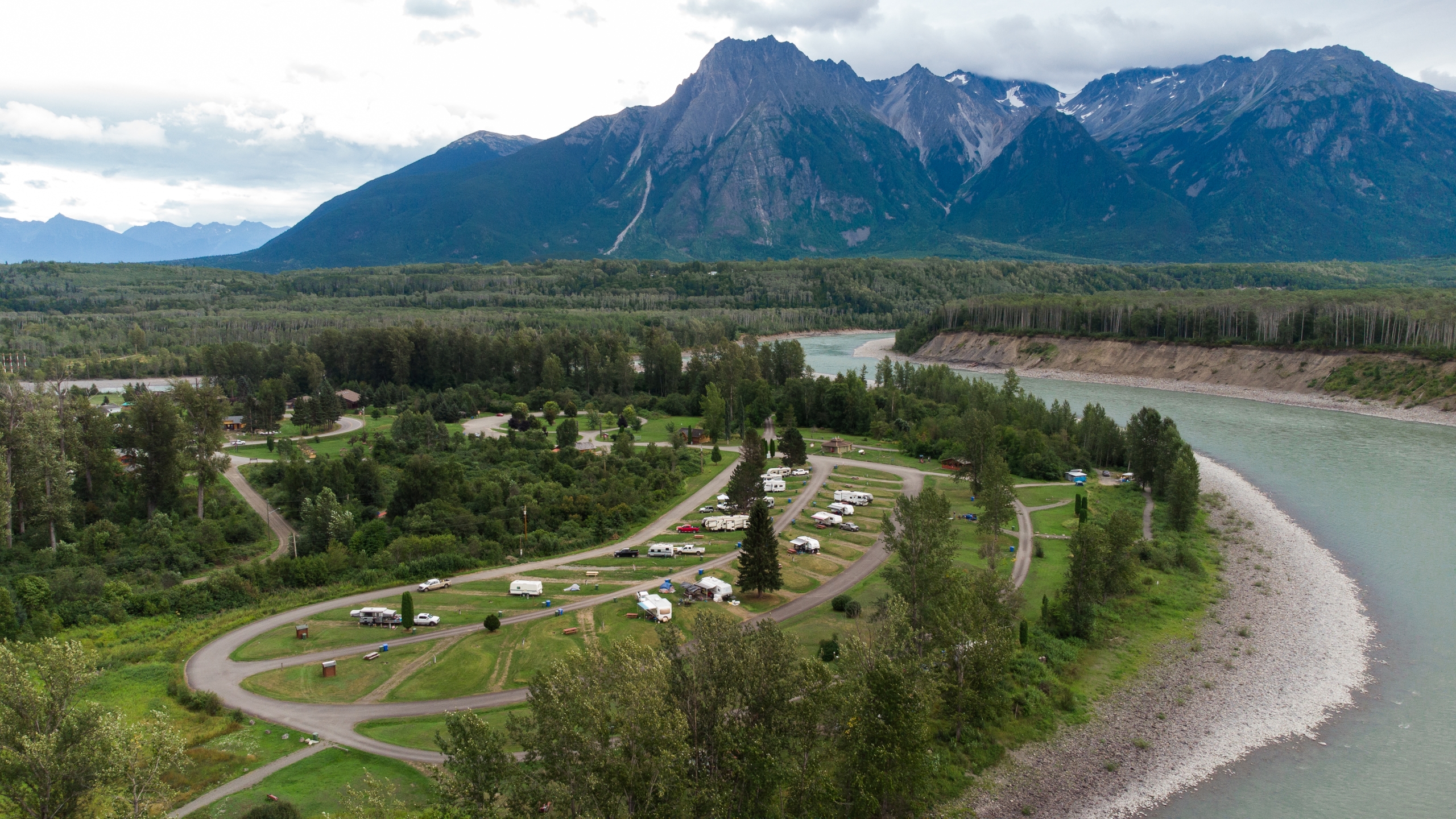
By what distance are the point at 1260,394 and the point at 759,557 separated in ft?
333

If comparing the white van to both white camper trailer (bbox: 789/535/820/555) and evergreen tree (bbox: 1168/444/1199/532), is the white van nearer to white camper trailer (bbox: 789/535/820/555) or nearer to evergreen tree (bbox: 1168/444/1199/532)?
white camper trailer (bbox: 789/535/820/555)

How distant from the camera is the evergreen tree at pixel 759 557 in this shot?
41.7 m

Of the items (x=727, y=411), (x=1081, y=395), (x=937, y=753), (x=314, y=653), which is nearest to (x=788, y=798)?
(x=937, y=753)

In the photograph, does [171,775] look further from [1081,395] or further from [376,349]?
[1081,395]

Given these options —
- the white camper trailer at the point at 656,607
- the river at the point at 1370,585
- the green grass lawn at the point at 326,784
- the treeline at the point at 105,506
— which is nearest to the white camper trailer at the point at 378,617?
the green grass lawn at the point at 326,784

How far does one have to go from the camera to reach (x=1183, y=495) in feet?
183

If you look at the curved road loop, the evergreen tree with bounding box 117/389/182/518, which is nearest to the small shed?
the curved road loop

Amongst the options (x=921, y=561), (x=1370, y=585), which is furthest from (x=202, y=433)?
(x=1370, y=585)

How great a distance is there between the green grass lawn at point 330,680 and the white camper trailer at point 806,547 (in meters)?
23.1

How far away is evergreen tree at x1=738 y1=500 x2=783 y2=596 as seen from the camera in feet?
137

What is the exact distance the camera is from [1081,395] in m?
119

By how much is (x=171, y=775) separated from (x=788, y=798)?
20033 millimetres

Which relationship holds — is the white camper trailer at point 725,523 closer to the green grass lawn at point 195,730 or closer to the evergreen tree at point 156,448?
the green grass lawn at point 195,730

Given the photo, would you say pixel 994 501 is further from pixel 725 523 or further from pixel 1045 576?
pixel 725 523
